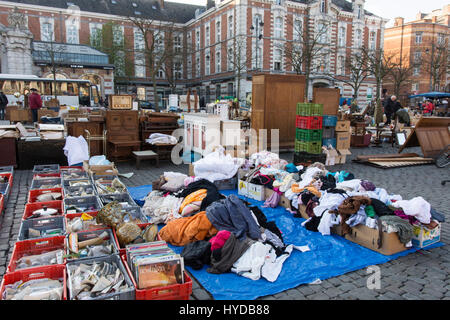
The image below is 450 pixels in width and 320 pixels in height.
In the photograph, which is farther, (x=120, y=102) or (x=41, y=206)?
(x=120, y=102)

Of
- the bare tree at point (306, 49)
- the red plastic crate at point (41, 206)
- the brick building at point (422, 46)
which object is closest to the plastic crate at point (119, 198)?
the red plastic crate at point (41, 206)

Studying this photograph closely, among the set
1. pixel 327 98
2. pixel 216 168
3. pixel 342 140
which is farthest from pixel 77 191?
pixel 327 98

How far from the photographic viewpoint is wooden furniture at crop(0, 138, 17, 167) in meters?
9.37

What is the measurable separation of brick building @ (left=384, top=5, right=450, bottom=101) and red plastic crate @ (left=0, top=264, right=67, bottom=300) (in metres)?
45.9

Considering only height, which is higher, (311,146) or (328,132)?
(328,132)

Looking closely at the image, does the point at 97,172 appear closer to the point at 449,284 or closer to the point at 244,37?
the point at 449,284

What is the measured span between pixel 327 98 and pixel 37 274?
10.2m

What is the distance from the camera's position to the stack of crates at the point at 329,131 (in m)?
10.8

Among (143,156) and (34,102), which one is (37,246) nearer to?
(143,156)

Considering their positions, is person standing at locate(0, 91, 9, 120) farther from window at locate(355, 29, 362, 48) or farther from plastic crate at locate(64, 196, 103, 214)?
window at locate(355, 29, 362, 48)

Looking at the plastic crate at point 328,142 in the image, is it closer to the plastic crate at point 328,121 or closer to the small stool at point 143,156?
the plastic crate at point 328,121

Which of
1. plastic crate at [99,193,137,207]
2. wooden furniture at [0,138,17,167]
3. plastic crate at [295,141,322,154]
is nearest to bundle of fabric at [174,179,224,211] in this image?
plastic crate at [99,193,137,207]

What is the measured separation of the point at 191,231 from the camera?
4.78 m

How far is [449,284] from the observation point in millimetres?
3850
